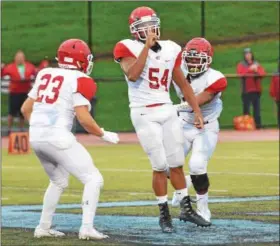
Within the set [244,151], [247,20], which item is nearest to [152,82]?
[244,151]

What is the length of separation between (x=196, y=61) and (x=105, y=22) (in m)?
23.5

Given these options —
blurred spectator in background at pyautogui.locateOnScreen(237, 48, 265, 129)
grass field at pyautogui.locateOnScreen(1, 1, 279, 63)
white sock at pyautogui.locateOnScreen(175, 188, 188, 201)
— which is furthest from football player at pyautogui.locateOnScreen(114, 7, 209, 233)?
grass field at pyautogui.locateOnScreen(1, 1, 279, 63)

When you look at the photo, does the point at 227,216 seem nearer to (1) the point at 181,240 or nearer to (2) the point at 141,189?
(1) the point at 181,240

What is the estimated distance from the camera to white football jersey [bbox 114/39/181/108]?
1027 centimetres

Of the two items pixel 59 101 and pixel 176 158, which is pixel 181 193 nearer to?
pixel 176 158

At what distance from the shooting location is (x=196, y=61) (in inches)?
438

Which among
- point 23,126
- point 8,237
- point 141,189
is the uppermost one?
point 8,237

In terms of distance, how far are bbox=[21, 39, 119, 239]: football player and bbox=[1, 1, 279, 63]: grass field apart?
2247 centimetres

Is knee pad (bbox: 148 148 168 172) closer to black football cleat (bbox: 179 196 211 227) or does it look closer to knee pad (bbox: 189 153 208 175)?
black football cleat (bbox: 179 196 211 227)

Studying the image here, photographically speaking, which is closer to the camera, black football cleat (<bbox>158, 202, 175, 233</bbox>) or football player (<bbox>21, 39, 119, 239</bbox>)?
football player (<bbox>21, 39, 119, 239</bbox>)

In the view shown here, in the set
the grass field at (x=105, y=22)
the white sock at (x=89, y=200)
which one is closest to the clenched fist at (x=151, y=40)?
the white sock at (x=89, y=200)

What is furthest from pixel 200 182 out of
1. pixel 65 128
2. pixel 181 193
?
pixel 65 128

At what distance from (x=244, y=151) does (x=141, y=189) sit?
21.3 ft

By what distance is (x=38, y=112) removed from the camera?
Answer: 9711mm
